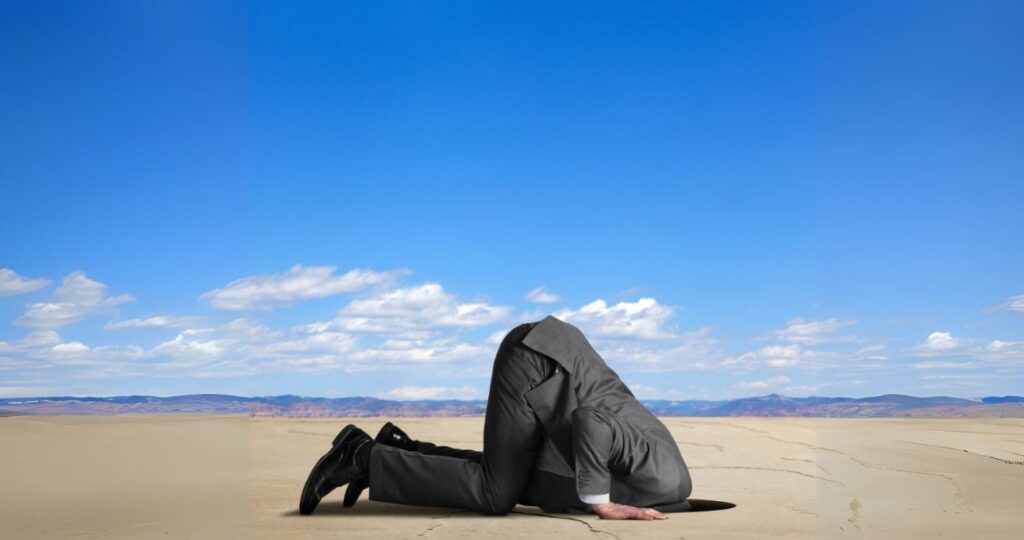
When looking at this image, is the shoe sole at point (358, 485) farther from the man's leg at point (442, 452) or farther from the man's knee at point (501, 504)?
the man's knee at point (501, 504)

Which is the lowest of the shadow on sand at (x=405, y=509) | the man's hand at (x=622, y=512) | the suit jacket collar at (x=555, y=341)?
the shadow on sand at (x=405, y=509)

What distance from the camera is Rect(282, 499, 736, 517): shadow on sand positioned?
167 inches

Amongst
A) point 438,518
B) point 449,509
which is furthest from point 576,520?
point 449,509

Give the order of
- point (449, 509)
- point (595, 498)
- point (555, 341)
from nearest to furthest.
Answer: point (595, 498)
point (555, 341)
point (449, 509)

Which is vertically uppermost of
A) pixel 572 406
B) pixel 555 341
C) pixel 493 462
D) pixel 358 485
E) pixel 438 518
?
pixel 555 341

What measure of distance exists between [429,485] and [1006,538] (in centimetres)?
221

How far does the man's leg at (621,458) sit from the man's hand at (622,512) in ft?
0.22

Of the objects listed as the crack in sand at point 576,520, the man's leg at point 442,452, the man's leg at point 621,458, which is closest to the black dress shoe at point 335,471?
the man's leg at point 442,452

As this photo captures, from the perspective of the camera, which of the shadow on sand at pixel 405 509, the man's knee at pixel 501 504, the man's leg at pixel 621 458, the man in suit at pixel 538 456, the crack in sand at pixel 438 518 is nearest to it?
the crack in sand at pixel 438 518

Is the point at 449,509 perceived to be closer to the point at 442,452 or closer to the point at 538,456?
the point at 442,452

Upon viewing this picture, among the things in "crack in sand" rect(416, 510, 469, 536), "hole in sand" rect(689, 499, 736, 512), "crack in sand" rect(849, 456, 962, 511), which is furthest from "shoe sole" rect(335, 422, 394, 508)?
"crack in sand" rect(849, 456, 962, 511)

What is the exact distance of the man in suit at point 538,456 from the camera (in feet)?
13.0

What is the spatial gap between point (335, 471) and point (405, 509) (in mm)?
406

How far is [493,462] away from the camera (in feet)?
13.4
